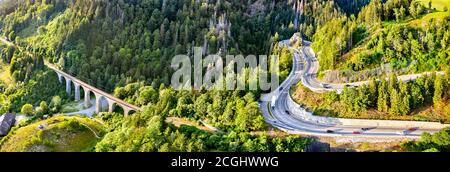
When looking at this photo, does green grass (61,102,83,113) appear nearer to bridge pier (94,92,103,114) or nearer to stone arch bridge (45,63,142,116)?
stone arch bridge (45,63,142,116)

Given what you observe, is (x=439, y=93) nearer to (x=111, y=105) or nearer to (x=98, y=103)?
(x=111, y=105)

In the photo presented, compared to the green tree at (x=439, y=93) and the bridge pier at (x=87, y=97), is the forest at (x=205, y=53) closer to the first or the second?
the green tree at (x=439, y=93)

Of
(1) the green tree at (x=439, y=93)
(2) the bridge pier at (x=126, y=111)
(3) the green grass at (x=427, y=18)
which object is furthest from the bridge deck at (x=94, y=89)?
(3) the green grass at (x=427, y=18)

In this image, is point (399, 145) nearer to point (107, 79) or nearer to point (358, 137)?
point (358, 137)

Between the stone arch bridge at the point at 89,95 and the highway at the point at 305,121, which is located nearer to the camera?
the highway at the point at 305,121

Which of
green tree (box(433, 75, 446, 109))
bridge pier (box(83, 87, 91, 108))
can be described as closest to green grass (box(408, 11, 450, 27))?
green tree (box(433, 75, 446, 109))

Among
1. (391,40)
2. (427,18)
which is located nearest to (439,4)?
(427,18)
